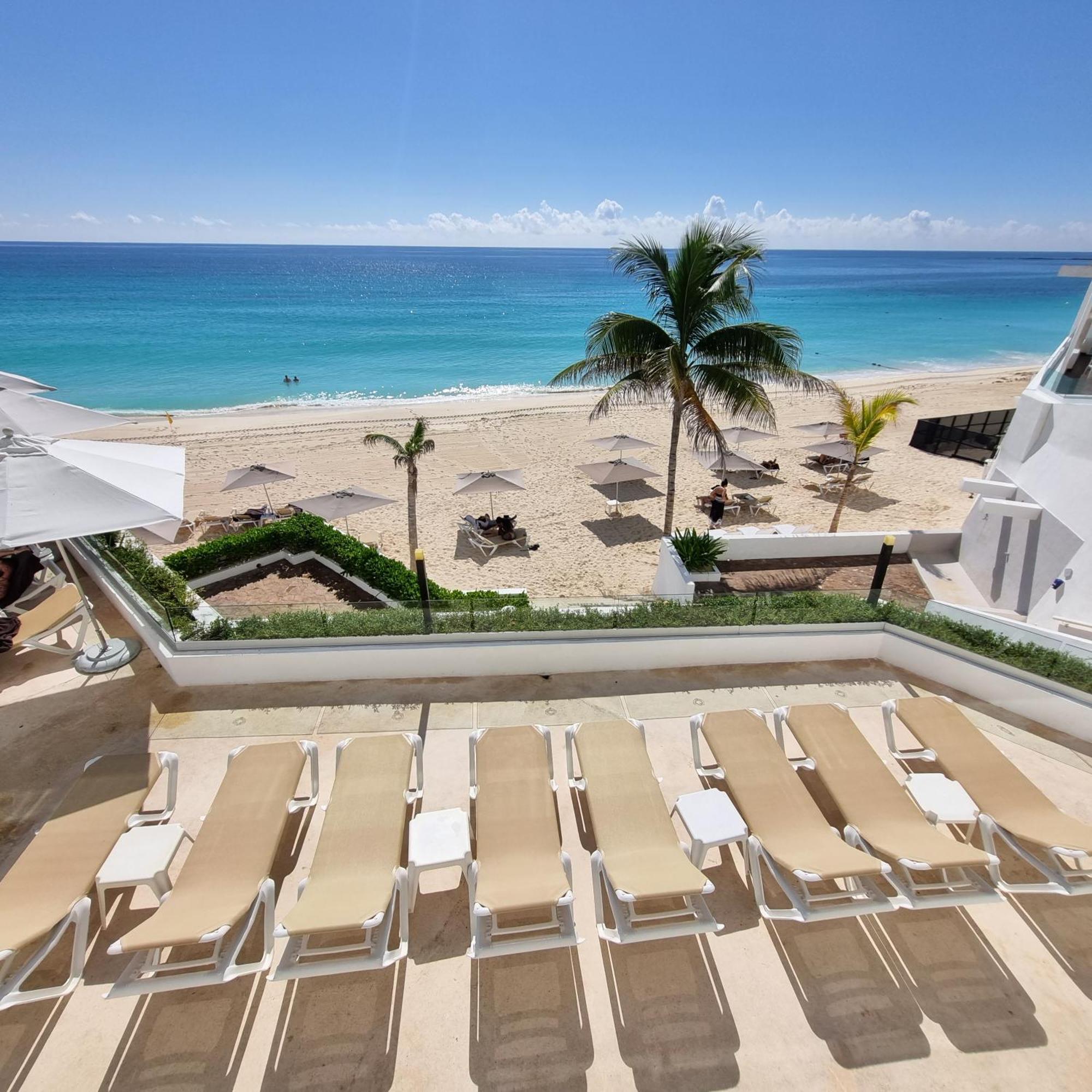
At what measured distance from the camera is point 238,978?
4211 mm

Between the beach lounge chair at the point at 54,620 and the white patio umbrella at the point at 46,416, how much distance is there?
265 cm

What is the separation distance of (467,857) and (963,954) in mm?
4019

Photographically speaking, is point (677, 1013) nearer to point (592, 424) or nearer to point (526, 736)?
point (526, 736)

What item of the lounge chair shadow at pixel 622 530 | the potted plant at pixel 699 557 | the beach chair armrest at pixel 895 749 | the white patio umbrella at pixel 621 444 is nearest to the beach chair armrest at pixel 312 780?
the beach chair armrest at pixel 895 749

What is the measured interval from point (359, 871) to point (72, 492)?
4747mm

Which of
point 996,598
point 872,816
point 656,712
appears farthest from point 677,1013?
point 996,598

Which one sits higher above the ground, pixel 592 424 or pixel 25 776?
pixel 592 424

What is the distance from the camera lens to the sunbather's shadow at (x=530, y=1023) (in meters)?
3.70

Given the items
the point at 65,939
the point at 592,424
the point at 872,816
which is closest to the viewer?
the point at 65,939

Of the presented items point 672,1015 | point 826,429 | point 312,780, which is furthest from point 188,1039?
point 826,429

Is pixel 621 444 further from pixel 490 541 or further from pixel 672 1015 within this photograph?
pixel 672 1015

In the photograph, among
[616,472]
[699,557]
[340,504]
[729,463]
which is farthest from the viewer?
[729,463]

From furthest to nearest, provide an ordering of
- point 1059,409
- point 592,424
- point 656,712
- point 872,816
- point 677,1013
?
point 592,424
point 1059,409
point 656,712
point 872,816
point 677,1013

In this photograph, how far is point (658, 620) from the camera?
7312mm
